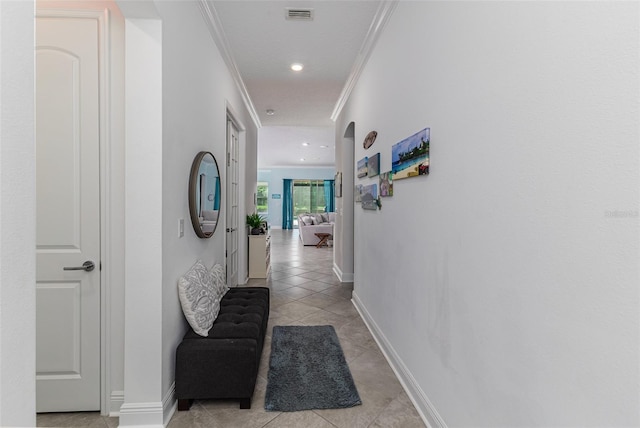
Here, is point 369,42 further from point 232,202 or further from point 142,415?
point 142,415

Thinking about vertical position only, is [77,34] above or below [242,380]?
above

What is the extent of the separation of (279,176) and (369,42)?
1160 cm

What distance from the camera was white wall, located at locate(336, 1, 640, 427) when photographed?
75cm

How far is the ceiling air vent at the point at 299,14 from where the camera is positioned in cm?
256

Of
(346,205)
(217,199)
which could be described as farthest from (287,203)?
(217,199)

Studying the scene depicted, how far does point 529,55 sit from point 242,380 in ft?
6.95

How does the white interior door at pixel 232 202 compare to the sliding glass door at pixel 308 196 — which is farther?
the sliding glass door at pixel 308 196

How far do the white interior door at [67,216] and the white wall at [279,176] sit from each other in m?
12.5

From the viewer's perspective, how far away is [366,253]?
3354 mm

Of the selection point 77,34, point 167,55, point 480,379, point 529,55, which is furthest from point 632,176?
point 77,34

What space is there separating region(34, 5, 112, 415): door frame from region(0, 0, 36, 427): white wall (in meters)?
1.07

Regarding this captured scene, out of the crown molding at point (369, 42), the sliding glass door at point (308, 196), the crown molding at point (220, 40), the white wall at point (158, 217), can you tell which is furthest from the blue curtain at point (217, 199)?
the sliding glass door at point (308, 196)

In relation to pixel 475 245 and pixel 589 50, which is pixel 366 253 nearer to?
pixel 475 245

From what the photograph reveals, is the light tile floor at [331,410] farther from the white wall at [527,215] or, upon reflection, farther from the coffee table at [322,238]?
the coffee table at [322,238]
